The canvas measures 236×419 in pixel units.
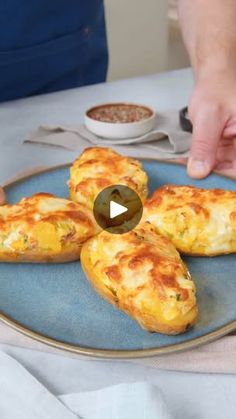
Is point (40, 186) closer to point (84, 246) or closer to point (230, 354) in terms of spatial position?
point (84, 246)

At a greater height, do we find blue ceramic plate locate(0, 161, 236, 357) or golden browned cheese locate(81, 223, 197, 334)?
golden browned cheese locate(81, 223, 197, 334)

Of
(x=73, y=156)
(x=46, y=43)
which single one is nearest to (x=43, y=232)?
(x=73, y=156)

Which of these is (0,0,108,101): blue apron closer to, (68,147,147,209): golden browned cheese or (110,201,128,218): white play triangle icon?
(68,147,147,209): golden browned cheese

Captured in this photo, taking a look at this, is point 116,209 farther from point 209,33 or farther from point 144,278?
point 209,33

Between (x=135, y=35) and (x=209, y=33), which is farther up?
(x=209, y=33)

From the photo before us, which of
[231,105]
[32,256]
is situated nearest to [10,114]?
[231,105]


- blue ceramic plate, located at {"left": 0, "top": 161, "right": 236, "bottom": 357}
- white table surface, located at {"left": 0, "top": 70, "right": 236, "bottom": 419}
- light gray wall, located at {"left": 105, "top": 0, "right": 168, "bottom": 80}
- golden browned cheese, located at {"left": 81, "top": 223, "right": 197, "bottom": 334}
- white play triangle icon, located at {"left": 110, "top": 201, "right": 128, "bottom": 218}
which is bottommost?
light gray wall, located at {"left": 105, "top": 0, "right": 168, "bottom": 80}
